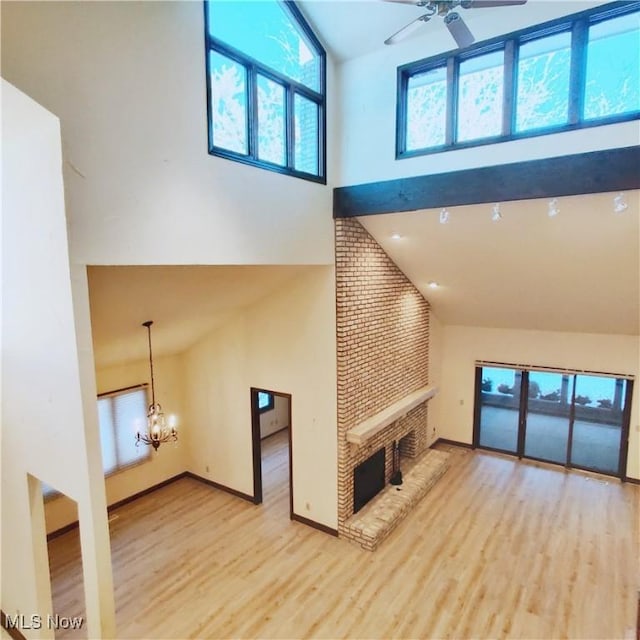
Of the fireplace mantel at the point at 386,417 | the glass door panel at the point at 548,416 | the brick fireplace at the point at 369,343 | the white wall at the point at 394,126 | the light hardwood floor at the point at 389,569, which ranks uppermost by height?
the white wall at the point at 394,126

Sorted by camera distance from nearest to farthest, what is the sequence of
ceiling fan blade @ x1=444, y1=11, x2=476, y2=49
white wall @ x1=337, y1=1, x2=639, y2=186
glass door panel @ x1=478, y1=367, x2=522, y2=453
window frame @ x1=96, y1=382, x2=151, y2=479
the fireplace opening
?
ceiling fan blade @ x1=444, y1=11, x2=476, y2=49 < white wall @ x1=337, y1=1, x2=639, y2=186 < the fireplace opening < window frame @ x1=96, y1=382, x2=151, y2=479 < glass door panel @ x1=478, y1=367, x2=522, y2=453

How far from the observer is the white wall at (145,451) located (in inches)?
229

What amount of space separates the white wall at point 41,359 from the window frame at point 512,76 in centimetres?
360

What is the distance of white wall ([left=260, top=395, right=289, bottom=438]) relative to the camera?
937cm

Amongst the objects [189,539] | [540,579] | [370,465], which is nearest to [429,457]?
Result: [370,465]

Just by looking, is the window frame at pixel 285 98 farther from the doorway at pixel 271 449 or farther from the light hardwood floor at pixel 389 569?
the light hardwood floor at pixel 389 569

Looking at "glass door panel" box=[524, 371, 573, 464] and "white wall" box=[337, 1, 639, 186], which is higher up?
"white wall" box=[337, 1, 639, 186]

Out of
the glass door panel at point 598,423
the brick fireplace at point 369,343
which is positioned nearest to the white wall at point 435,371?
the brick fireplace at point 369,343

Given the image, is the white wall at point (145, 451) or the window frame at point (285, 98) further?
the white wall at point (145, 451)

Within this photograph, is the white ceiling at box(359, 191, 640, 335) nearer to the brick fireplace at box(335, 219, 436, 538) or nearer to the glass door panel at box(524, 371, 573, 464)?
the brick fireplace at box(335, 219, 436, 538)

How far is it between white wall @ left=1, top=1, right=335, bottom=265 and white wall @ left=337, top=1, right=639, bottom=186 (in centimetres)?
155

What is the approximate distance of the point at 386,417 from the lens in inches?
240

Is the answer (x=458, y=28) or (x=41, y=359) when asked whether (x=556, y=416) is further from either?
(x=41, y=359)

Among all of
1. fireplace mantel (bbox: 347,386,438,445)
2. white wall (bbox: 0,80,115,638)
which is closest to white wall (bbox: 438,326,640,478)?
fireplace mantel (bbox: 347,386,438,445)
